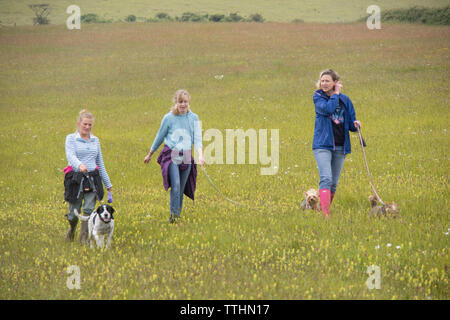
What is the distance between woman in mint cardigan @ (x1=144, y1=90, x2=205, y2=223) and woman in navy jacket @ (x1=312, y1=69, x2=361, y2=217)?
2.26 m

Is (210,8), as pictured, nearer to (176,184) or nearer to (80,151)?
(176,184)

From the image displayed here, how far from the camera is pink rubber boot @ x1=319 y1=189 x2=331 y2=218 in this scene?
911 cm

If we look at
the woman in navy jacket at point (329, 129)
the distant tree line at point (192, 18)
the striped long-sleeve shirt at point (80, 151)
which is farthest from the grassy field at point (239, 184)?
the distant tree line at point (192, 18)

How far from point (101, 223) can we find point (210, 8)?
7876cm

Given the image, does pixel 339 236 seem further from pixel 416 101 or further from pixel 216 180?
pixel 416 101

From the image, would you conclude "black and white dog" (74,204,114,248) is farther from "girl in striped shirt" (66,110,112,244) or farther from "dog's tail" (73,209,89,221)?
"girl in striped shirt" (66,110,112,244)

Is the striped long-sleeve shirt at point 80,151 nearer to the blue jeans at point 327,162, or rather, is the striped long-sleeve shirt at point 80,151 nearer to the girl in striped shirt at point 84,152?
the girl in striped shirt at point 84,152

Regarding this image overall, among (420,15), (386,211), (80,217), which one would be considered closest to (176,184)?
(80,217)

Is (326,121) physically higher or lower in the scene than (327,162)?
higher

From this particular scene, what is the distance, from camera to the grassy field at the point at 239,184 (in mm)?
6648

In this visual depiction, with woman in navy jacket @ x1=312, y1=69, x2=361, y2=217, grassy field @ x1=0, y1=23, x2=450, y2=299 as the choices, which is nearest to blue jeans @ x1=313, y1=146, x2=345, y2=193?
woman in navy jacket @ x1=312, y1=69, x2=361, y2=217

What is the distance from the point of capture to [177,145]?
930 centimetres

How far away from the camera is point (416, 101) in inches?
946

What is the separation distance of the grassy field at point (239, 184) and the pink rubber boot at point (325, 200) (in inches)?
10.1
